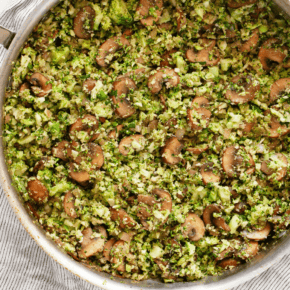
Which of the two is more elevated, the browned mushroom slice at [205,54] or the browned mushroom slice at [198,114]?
the browned mushroom slice at [205,54]

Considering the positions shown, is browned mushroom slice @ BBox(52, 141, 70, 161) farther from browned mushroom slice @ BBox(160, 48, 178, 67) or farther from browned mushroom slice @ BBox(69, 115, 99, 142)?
browned mushroom slice @ BBox(160, 48, 178, 67)

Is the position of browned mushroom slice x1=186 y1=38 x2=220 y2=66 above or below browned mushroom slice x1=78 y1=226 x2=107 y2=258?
above

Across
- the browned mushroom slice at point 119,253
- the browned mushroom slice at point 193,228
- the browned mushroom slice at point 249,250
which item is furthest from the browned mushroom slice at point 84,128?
the browned mushroom slice at point 249,250

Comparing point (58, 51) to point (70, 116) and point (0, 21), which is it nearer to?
point (70, 116)

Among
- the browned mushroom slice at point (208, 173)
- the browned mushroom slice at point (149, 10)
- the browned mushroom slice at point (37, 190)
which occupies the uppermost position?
the browned mushroom slice at point (149, 10)

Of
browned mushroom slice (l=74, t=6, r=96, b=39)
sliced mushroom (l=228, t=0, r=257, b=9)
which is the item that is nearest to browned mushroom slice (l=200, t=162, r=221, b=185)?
sliced mushroom (l=228, t=0, r=257, b=9)

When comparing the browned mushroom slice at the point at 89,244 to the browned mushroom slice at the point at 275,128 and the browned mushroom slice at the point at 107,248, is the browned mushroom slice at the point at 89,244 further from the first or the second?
the browned mushroom slice at the point at 275,128
